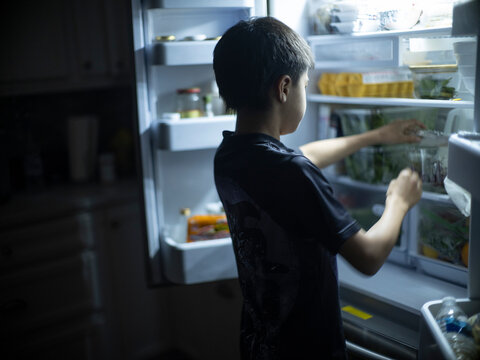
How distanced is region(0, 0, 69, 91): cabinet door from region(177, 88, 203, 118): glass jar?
3.22 ft

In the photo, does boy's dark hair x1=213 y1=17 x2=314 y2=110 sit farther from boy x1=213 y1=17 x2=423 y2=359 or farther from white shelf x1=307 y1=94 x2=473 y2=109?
white shelf x1=307 y1=94 x2=473 y2=109

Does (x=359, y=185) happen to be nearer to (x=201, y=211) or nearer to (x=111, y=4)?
(x=201, y=211)

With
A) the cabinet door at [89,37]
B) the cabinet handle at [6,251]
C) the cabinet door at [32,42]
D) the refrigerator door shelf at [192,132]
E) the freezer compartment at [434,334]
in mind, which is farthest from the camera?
the cabinet door at [89,37]

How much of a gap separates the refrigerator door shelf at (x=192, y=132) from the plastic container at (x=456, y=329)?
73cm

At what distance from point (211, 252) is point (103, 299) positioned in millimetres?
944

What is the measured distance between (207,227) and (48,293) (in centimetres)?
90

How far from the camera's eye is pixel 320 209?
93 centimetres

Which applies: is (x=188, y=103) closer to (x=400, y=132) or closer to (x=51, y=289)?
(x=400, y=132)

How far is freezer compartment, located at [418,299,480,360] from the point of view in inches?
34.7

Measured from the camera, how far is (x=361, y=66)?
4.72 feet

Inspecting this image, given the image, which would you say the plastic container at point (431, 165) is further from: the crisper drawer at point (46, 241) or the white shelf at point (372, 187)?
the crisper drawer at point (46, 241)

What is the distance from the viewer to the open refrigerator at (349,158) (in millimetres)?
1282

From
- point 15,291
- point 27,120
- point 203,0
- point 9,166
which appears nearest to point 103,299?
point 15,291

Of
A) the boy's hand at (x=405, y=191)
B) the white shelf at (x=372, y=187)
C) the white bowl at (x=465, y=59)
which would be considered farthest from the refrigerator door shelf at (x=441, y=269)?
the white bowl at (x=465, y=59)
